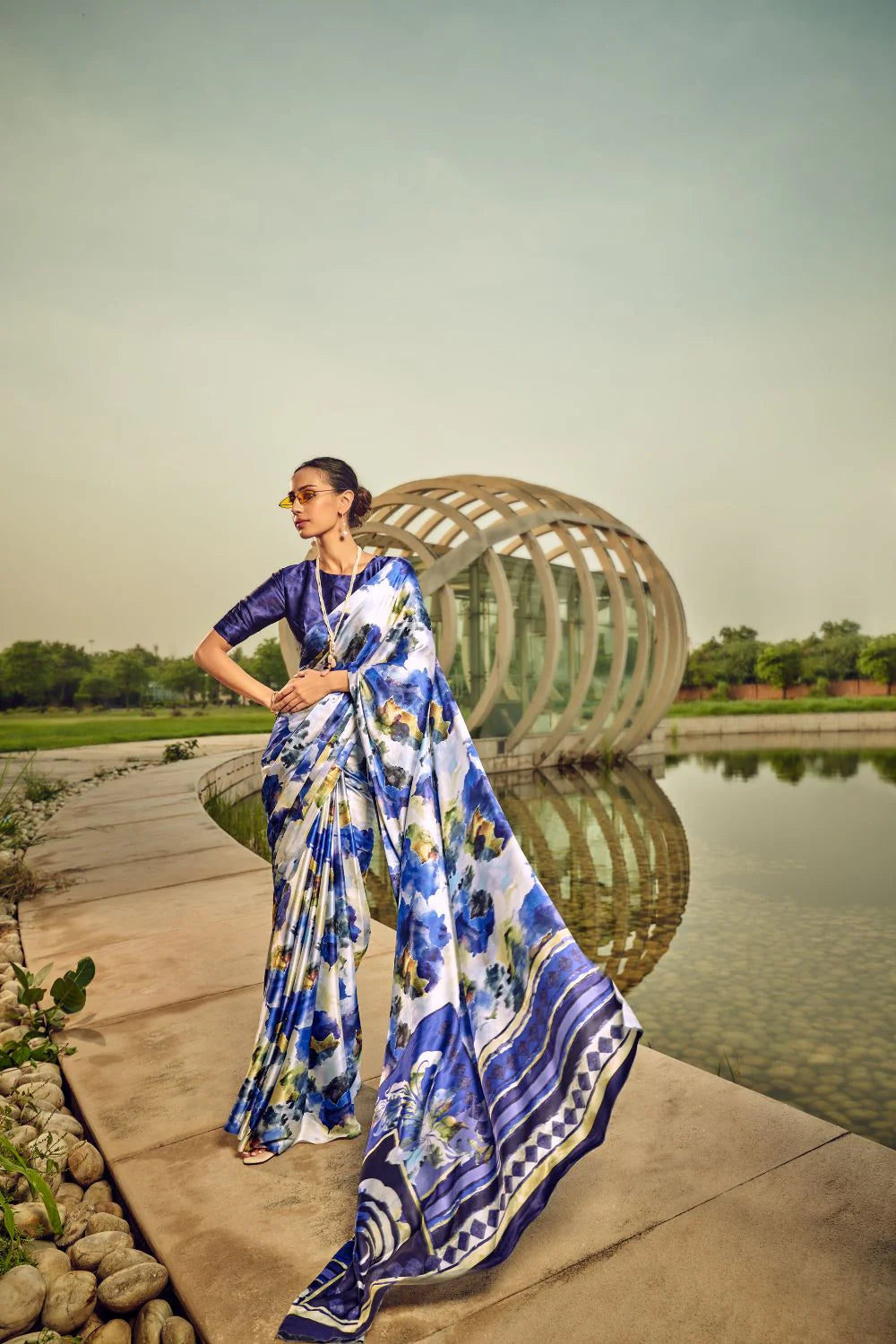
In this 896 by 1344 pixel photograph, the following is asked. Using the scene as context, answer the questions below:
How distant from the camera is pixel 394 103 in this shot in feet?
49.9

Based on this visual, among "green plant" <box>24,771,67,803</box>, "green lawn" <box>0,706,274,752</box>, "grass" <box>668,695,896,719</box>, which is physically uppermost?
"green lawn" <box>0,706,274,752</box>

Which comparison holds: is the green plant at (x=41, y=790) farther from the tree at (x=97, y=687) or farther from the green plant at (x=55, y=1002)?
the tree at (x=97, y=687)

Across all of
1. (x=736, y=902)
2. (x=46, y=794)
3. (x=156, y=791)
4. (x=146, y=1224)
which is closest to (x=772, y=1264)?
(x=146, y=1224)

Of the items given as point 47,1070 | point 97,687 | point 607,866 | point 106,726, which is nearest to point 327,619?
point 47,1070

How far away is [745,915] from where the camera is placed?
5.77 meters

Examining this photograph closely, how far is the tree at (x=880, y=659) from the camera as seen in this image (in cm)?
4344

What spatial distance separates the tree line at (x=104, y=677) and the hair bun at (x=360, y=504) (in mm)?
19326

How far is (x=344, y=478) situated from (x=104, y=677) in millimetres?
28197

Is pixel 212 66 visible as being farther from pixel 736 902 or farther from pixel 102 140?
pixel 736 902

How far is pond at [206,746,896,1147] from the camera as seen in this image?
369cm

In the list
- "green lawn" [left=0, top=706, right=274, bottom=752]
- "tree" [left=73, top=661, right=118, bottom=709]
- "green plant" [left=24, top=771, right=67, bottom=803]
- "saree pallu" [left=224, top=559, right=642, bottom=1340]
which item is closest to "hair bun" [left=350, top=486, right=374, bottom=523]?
"saree pallu" [left=224, top=559, right=642, bottom=1340]

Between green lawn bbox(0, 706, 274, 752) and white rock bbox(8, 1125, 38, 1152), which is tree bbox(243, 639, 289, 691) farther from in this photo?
white rock bbox(8, 1125, 38, 1152)

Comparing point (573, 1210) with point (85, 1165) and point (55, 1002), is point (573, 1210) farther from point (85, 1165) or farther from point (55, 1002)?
point (55, 1002)

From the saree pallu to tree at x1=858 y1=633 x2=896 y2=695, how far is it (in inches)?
1769
